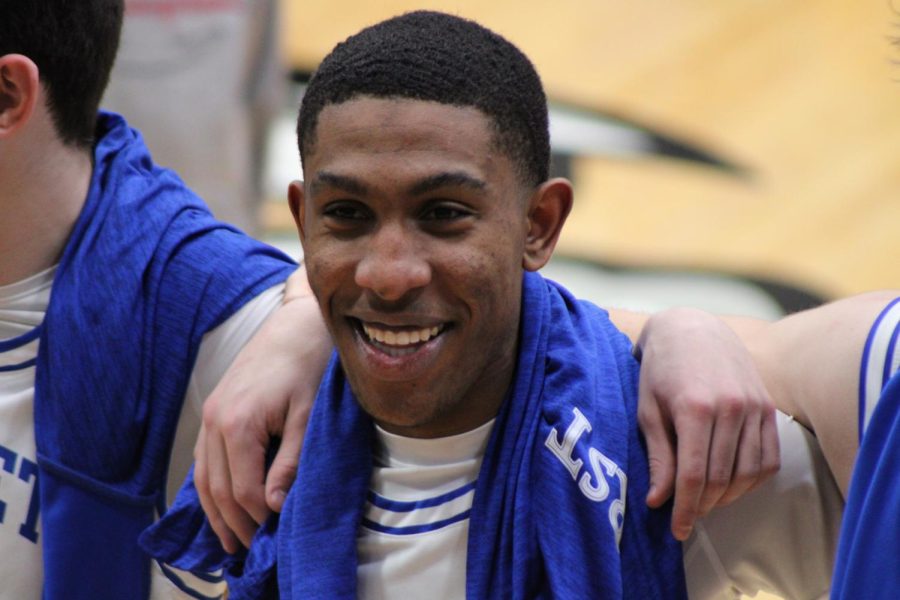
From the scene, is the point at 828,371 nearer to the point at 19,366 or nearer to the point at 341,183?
the point at 341,183

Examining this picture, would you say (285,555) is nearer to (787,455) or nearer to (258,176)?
(787,455)

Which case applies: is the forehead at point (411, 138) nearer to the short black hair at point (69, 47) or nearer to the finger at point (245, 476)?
the finger at point (245, 476)

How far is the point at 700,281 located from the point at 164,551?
10.1 ft

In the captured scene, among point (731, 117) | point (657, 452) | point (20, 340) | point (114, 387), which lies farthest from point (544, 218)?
point (731, 117)

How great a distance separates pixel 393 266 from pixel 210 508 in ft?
1.18

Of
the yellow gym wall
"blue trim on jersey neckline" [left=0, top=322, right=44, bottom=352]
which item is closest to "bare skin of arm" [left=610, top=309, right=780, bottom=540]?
"blue trim on jersey neckline" [left=0, top=322, right=44, bottom=352]

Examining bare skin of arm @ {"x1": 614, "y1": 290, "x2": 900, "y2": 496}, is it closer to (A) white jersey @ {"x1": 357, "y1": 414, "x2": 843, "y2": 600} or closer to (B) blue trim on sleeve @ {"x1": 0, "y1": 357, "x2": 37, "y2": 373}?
(A) white jersey @ {"x1": 357, "y1": 414, "x2": 843, "y2": 600}

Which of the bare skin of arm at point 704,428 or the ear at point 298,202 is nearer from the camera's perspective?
the bare skin of arm at point 704,428

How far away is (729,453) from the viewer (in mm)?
1309

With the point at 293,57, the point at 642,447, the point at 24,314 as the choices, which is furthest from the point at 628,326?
the point at 293,57

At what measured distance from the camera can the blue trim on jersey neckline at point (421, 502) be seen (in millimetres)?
1416

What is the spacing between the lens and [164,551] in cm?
154

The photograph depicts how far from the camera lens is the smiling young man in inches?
52.3

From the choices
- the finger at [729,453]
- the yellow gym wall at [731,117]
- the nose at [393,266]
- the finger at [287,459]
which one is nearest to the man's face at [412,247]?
the nose at [393,266]
